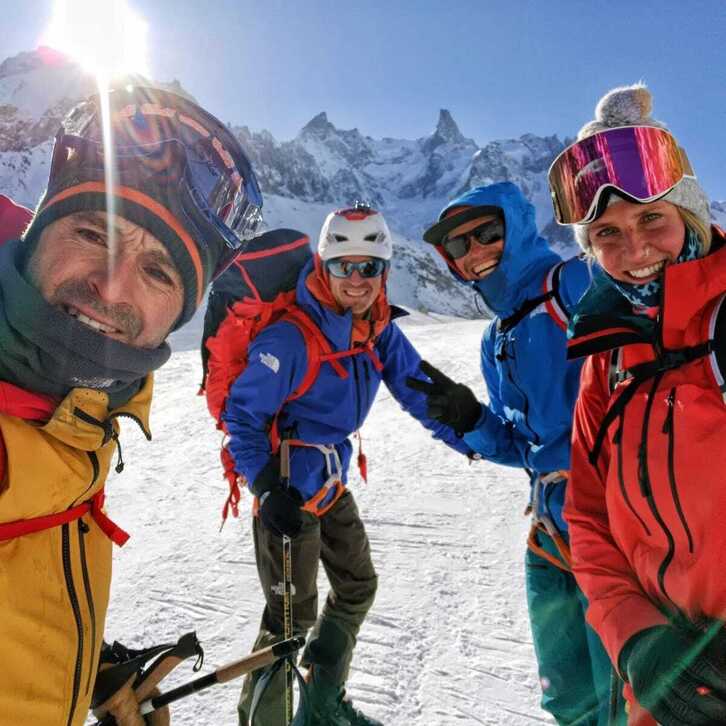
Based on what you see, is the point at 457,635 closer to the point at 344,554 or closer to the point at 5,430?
the point at 344,554

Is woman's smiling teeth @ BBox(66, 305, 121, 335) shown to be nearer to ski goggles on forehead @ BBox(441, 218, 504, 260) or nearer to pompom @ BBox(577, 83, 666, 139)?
pompom @ BBox(577, 83, 666, 139)

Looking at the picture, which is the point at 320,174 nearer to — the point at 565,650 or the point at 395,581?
the point at 395,581

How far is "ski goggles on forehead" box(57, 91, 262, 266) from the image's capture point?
5.48 feet

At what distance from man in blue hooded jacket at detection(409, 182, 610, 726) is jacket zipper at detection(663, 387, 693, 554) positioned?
38.3 inches

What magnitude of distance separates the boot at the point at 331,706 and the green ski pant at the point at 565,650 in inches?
37.1

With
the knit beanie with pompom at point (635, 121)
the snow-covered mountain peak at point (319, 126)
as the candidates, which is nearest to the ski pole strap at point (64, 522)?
the knit beanie with pompom at point (635, 121)

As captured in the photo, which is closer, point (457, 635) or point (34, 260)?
point (34, 260)

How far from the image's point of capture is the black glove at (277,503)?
104 inches

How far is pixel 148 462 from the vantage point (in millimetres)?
6203

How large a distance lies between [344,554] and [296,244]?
6.94 ft

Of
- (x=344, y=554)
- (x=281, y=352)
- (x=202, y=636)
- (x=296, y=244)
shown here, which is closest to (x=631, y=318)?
(x=281, y=352)

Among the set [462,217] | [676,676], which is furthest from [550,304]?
[676,676]

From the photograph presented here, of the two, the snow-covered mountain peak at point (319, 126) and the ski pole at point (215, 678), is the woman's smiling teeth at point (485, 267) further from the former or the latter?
the snow-covered mountain peak at point (319, 126)

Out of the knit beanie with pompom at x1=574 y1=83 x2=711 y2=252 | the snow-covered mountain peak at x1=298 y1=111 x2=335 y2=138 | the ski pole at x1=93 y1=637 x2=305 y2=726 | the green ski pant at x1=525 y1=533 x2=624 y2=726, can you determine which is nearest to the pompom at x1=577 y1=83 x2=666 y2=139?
the knit beanie with pompom at x1=574 y1=83 x2=711 y2=252
